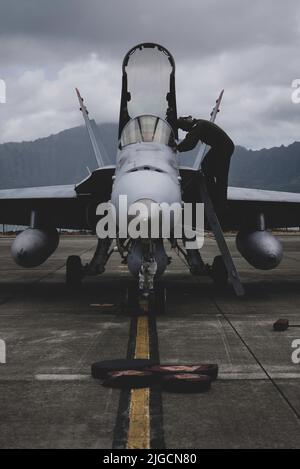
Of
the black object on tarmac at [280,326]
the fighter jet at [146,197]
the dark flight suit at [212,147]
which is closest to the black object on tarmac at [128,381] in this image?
the black object on tarmac at [280,326]

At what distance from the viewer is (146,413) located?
403cm

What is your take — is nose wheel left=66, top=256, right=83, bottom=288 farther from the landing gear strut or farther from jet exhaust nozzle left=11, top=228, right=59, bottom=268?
the landing gear strut

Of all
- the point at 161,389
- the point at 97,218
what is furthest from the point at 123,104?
the point at 161,389

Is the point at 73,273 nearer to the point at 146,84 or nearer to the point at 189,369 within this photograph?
the point at 146,84

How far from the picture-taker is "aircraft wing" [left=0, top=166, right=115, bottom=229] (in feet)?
35.5

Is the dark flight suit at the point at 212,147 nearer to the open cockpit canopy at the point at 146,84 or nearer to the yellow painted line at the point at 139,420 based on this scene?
the open cockpit canopy at the point at 146,84

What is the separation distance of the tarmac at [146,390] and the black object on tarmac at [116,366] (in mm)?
105

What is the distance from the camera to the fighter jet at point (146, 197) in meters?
8.48

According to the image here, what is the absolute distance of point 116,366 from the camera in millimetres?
5195

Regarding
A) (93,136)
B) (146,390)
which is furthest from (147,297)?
(93,136)

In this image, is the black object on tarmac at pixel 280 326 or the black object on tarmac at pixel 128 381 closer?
the black object on tarmac at pixel 128 381

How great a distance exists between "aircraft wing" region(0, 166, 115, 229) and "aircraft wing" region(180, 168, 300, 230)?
1.51 m

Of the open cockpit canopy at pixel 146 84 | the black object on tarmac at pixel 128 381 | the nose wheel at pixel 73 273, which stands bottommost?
the black object on tarmac at pixel 128 381

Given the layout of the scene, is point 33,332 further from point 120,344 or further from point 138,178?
point 138,178
